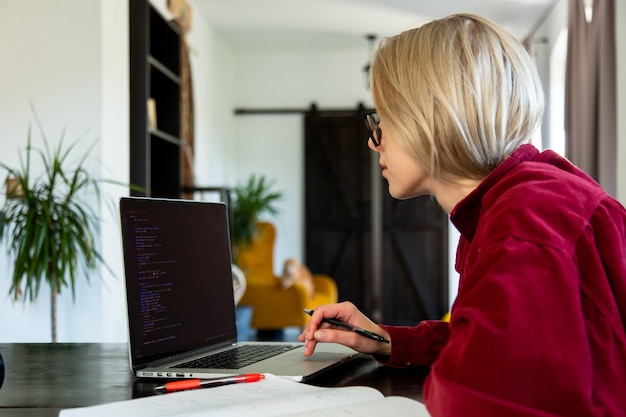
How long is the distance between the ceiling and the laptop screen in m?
5.26

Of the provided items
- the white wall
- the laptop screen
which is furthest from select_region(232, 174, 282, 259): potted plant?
the laptop screen

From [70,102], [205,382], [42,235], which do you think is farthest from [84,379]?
[70,102]

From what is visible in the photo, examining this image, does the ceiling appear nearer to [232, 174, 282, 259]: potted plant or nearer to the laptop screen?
[232, 174, 282, 259]: potted plant

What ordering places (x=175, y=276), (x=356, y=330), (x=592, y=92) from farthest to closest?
1. (x=592, y=92)
2. (x=175, y=276)
3. (x=356, y=330)

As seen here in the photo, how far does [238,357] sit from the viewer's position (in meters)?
1.40

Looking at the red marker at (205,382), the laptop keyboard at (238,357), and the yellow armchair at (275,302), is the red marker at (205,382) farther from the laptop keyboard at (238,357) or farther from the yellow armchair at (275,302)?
the yellow armchair at (275,302)

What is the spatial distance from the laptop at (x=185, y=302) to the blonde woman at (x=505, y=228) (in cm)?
39

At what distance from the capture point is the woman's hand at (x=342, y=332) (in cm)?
130

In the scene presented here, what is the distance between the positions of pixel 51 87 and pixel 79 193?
22.0 inches

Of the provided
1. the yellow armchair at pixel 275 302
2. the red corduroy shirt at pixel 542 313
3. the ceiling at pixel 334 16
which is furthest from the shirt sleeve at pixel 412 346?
the ceiling at pixel 334 16

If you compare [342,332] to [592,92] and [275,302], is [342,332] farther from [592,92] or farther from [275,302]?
[275,302]

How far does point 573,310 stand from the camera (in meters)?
0.81

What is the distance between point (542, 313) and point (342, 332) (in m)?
0.56

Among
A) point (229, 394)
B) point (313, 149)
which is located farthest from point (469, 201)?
point (313, 149)
